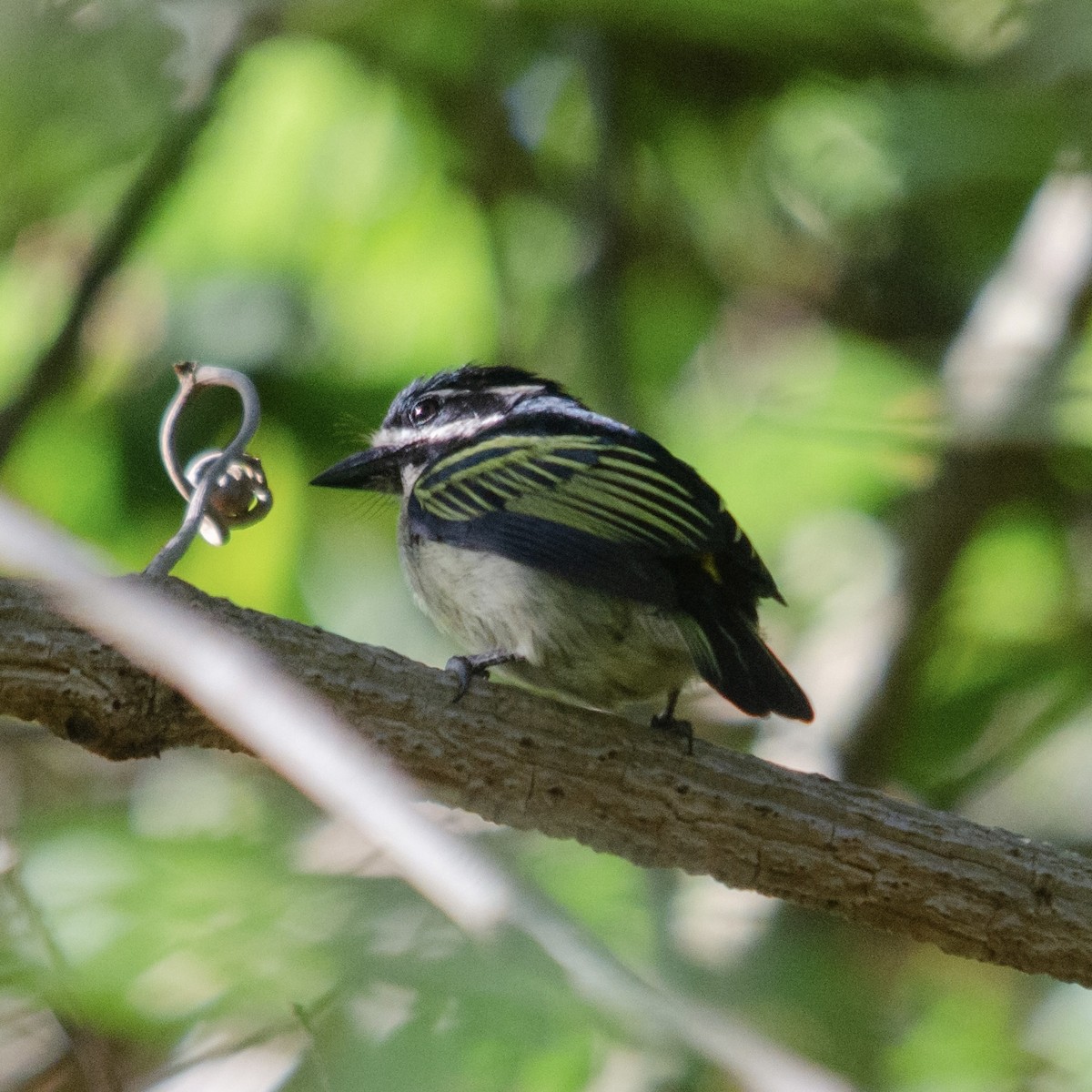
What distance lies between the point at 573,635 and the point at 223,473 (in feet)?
2.27

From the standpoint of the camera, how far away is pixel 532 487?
113 inches

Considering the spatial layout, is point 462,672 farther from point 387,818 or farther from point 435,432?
point 435,432

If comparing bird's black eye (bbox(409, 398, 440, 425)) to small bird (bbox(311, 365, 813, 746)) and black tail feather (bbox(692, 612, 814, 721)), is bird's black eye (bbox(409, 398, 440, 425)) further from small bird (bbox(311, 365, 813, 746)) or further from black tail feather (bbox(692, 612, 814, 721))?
black tail feather (bbox(692, 612, 814, 721))

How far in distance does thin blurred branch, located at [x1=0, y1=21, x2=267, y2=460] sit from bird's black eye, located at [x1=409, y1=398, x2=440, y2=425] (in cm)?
87

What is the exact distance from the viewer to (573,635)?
8.97 ft

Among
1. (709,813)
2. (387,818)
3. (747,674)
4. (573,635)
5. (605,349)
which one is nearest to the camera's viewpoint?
(387,818)

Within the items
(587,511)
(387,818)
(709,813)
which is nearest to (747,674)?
(709,813)

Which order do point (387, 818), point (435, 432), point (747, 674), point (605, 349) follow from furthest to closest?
point (605, 349) < point (435, 432) < point (747, 674) < point (387, 818)

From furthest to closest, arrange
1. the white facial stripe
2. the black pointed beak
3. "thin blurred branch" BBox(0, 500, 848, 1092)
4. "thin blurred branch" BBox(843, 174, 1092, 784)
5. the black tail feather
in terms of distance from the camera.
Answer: "thin blurred branch" BBox(843, 174, 1092, 784)
the white facial stripe
the black pointed beak
the black tail feather
"thin blurred branch" BBox(0, 500, 848, 1092)

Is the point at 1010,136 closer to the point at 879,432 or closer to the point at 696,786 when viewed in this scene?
the point at 879,432

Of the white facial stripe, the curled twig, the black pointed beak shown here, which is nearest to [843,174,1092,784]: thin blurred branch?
the white facial stripe

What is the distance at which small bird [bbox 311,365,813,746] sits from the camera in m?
2.61

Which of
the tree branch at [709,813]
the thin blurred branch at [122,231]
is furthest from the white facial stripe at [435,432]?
the tree branch at [709,813]

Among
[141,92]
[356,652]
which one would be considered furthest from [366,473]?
[356,652]
